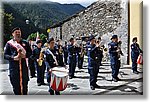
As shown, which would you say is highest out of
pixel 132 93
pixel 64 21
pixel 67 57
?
pixel 64 21

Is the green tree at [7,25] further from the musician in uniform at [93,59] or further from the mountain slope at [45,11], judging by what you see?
the musician in uniform at [93,59]

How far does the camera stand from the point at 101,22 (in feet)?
15.3

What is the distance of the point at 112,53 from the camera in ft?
15.3

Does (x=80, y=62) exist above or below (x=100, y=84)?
above

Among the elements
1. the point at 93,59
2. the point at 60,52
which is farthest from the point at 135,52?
the point at 60,52

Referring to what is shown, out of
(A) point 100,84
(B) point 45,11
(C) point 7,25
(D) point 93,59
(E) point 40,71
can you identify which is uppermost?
(B) point 45,11

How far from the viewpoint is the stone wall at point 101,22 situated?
4.64 m

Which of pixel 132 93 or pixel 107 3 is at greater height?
pixel 107 3

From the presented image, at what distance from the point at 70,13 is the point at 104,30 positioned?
1.09 feet

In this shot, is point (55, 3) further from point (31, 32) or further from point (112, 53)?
point (112, 53)

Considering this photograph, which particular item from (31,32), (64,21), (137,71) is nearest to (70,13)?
(64,21)

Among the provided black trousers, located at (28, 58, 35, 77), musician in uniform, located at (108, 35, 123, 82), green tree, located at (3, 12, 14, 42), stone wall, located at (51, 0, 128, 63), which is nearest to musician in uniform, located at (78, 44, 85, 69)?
stone wall, located at (51, 0, 128, 63)

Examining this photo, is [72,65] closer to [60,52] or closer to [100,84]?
[60,52]

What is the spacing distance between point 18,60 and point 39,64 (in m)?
0.19
